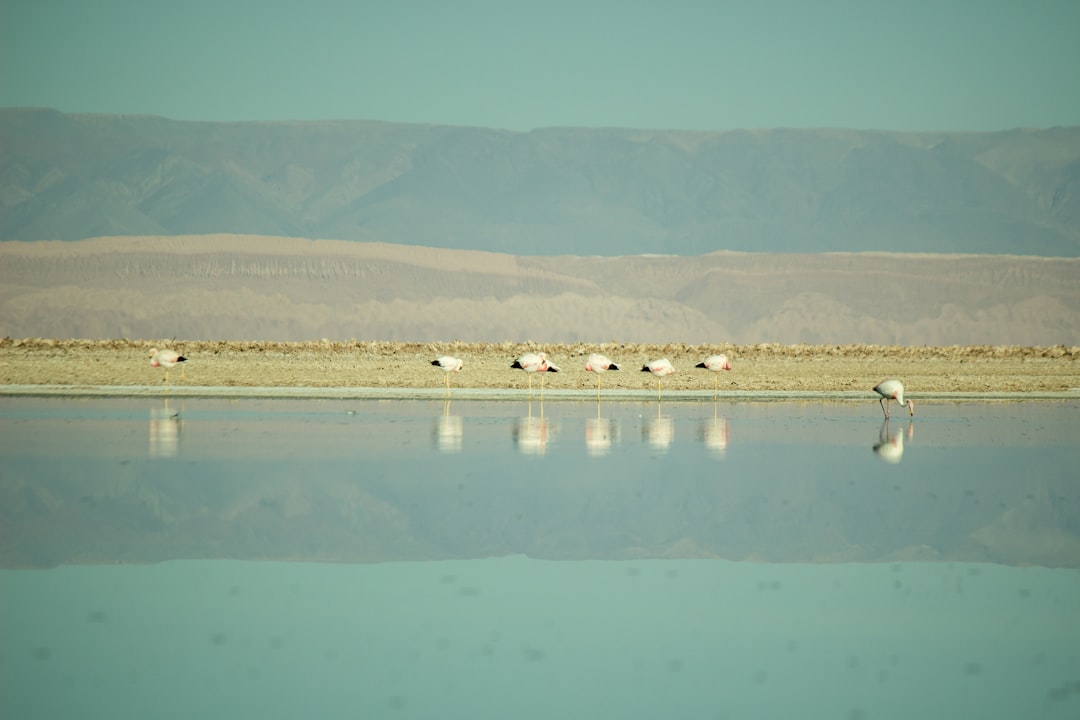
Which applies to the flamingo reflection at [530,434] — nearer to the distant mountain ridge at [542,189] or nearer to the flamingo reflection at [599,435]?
the flamingo reflection at [599,435]

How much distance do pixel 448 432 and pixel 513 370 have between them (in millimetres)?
20442

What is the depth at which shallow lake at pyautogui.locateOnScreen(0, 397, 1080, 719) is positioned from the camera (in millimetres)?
7340

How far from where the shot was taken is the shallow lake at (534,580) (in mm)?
7340

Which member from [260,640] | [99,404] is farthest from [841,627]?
[99,404]

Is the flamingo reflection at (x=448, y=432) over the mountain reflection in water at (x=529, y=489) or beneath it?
over

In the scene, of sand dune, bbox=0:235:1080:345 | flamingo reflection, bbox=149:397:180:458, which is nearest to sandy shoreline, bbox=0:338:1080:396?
flamingo reflection, bbox=149:397:180:458

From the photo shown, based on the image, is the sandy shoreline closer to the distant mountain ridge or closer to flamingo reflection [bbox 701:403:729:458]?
flamingo reflection [bbox 701:403:729:458]

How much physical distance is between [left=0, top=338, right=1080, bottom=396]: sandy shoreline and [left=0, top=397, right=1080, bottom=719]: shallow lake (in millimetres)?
14697

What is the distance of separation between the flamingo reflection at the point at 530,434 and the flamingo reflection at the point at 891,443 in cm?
415

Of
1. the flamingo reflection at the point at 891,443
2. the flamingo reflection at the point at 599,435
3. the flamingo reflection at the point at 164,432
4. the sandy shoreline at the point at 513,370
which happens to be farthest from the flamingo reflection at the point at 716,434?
the sandy shoreline at the point at 513,370

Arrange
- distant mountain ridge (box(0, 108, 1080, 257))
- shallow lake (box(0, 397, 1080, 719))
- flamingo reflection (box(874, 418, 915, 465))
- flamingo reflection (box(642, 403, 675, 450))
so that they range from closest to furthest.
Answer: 1. shallow lake (box(0, 397, 1080, 719))
2. flamingo reflection (box(874, 418, 915, 465))
3. flamingo reflection (box(642, 403, 675, 450))
4. distant mountain ridge (box(0, 108, 1080, 257))

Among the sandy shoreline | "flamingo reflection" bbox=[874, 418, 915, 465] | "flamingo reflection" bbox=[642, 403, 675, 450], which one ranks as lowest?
"flamingo reflection" bbox=[874, 418, 915, 465]

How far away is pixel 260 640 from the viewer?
26.8ft

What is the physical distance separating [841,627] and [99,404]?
64.9ft
